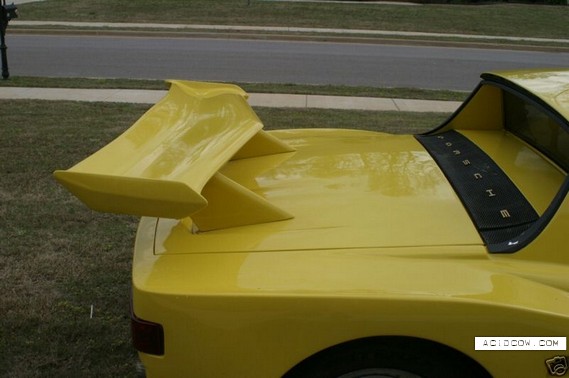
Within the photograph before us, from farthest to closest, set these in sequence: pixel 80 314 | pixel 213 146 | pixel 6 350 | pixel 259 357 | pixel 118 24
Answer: pixel 118 24, pixel 80 314, pixel 6 350, pixel 213 146, pixel 259 357

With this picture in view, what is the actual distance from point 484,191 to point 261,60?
1215 centimetres

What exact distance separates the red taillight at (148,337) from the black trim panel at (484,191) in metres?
1.16

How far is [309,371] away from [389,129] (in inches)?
238

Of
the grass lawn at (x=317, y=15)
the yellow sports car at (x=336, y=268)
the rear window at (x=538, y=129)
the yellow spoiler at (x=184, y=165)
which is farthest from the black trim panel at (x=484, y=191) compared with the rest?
the grass lawn at (x=317, y=15)

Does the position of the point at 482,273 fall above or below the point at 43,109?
above

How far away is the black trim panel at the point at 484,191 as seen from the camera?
2439 millimetres

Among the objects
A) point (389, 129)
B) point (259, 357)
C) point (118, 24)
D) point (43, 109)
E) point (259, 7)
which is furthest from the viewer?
point (259, 7)

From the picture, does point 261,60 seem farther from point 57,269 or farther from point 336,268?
point 336,268

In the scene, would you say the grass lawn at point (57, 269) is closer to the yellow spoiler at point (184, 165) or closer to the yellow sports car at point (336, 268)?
the yellow sports car at point (336, 268)

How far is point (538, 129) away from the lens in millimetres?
3178

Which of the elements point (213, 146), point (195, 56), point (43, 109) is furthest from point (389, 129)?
point (195, 56)

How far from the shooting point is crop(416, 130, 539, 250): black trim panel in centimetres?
244

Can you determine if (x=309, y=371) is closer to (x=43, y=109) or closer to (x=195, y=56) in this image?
(x=43, y=109)

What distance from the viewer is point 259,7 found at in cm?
2338
